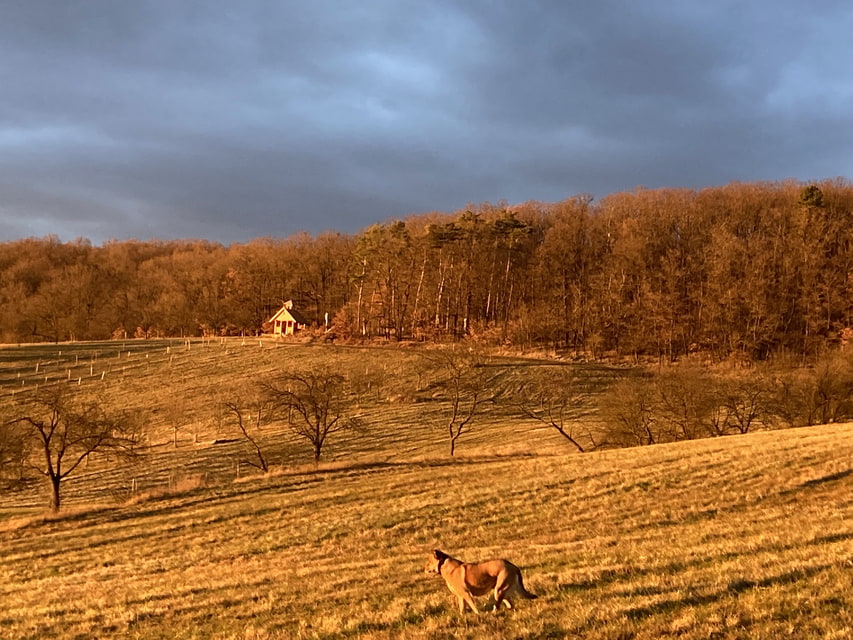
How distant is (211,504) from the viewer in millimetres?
23859

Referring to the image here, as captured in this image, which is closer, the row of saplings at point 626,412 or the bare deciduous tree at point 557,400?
the row of saplings at point 626,412

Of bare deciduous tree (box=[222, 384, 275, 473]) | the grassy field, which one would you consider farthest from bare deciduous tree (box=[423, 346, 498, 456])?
bare deciduous tree (box=[222, 384, 275, 473])

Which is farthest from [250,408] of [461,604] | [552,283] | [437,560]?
[552,283]

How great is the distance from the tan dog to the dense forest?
67712mm

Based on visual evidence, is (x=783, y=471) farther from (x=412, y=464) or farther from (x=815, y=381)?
(x=815, y=381)

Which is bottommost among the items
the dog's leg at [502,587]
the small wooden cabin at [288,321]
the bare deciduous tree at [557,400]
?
the bare deciduous tree at [557,400]

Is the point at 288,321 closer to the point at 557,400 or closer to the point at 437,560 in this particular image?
the point at 557,400

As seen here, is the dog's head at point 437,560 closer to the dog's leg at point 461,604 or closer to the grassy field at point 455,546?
the dog's leg at point 461,604

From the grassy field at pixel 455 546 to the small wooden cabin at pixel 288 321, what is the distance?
55294 mm

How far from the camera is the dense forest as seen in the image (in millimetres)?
70375

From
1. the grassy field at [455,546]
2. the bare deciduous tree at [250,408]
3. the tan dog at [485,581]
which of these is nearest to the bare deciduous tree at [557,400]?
the grassy field at [455,546]

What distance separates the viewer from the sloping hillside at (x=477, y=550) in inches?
273

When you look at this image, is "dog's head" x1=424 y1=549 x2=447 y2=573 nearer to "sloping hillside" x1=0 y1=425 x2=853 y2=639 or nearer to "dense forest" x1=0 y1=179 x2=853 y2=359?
"sloping hillside" x1=0 y1=425 x2=853 y2=639

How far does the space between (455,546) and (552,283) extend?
73356mm
